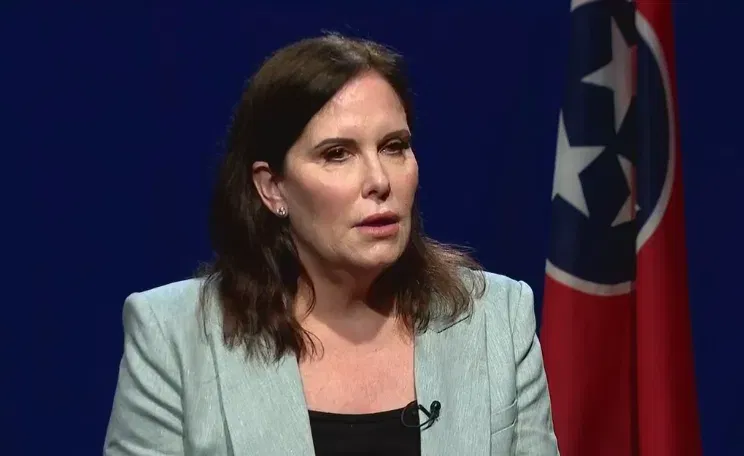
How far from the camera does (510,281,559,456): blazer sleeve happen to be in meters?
1.56

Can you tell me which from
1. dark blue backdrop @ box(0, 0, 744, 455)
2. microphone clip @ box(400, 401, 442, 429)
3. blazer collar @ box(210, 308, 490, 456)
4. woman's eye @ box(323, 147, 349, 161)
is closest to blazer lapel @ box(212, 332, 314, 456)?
blazer collar @ box(210, 308, 490, 456)

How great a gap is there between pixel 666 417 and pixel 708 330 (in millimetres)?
403

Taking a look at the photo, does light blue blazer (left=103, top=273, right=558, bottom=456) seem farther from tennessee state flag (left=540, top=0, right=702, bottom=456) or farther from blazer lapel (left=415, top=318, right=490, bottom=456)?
tennessee state flag (left=540, top=0, right=702, bottom=456)

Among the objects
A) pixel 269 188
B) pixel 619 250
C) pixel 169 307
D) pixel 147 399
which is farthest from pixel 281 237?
pixel 619 250

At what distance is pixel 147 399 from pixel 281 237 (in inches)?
12.8

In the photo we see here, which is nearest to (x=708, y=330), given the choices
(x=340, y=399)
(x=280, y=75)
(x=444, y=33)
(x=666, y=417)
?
(x=666, y=417)

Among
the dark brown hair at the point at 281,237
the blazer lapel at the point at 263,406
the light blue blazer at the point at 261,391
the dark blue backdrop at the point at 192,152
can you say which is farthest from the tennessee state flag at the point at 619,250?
the blazer lapel at the point at 263,406

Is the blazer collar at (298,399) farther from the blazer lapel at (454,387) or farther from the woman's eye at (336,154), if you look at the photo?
the woman's eye at (336,154)

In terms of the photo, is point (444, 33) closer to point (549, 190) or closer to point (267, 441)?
point (549, 190)

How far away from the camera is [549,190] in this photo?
97.7 inches

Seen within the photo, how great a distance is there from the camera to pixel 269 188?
62.7 inches

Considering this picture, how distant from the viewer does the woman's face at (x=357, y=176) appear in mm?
1468

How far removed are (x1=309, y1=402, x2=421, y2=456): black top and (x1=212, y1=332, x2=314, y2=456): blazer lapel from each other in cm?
3

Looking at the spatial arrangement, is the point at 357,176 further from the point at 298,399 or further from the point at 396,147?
the point at 298,399
